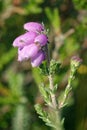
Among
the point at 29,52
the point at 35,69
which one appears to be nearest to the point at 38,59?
the point at 29,52

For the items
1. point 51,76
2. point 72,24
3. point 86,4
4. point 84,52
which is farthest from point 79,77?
point 51,76

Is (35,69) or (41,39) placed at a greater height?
(35,69)

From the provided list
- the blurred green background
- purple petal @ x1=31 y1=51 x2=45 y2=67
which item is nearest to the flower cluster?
purple petal @ x1=31 y1=51 x2=45 y2=67

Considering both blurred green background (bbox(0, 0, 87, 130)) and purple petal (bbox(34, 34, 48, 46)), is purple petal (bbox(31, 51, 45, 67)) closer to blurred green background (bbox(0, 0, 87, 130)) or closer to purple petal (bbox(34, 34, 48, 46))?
purple petal (bbox(34, 34, 48, 46))

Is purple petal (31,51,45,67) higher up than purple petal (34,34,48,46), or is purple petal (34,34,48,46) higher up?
purple petal (34,34,48,46)

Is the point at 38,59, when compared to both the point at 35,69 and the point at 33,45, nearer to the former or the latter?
the point at 33,45

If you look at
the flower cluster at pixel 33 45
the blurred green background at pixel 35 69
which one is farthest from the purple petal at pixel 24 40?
the blurred green background at pixel 35 69
